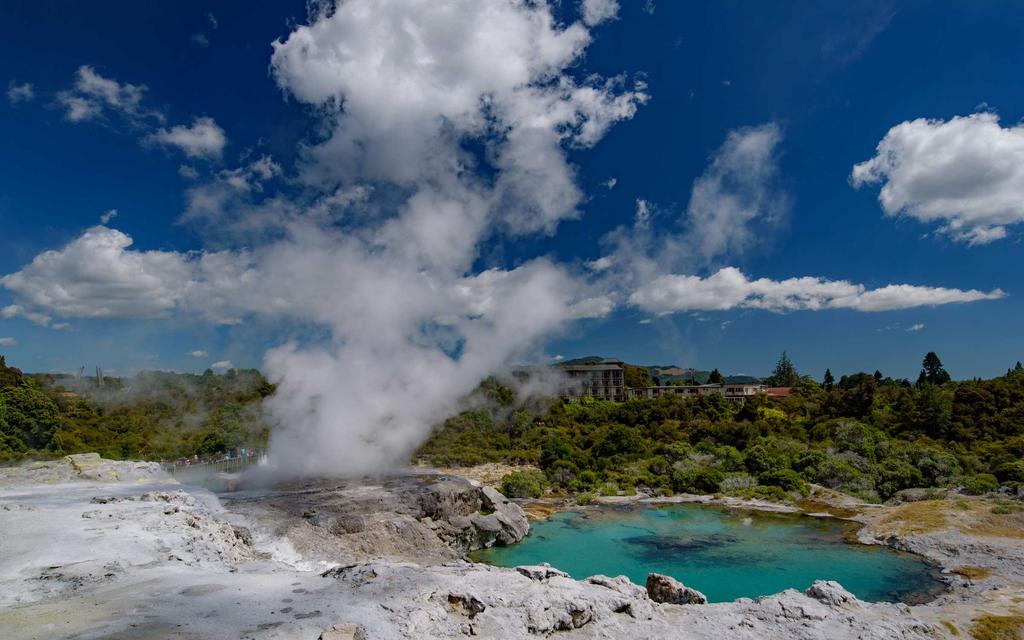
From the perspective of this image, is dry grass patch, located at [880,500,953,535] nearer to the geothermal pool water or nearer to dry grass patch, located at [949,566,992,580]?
the geothermal pool water

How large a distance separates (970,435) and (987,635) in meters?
39.6

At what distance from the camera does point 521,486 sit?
1603 inches

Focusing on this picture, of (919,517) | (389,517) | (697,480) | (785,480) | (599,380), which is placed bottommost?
(919,517)

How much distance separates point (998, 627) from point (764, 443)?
3383 cm

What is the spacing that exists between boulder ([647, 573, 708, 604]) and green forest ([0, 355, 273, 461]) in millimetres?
38724

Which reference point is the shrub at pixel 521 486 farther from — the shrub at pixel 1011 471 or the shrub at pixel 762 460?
the shrub at pixel 1011 471

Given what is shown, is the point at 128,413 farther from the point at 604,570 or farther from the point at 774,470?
the point at 774,470

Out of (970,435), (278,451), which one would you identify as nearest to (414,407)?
(278,451)

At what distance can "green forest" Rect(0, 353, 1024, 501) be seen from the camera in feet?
131

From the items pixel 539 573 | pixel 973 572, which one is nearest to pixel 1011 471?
pixel 973 572

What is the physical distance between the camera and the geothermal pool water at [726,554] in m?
23.2

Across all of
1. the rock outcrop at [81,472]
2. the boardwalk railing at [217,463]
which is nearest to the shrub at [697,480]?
the boardwalk railing at [217,463]

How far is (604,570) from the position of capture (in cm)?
2478

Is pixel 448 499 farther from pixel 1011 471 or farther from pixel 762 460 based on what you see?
pixel 1011 471
